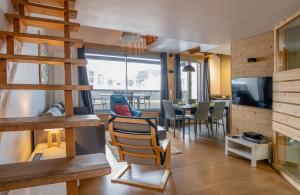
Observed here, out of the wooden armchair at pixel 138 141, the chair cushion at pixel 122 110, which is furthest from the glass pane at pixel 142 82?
the wooden armchair at pixel 138 141

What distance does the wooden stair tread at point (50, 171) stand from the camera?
976 millimetres

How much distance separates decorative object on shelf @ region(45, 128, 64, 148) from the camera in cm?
311

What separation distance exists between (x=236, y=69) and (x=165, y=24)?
2.20 meters

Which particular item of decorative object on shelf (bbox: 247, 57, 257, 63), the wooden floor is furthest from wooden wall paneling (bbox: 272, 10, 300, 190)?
decorative object on shelf (bbox: 247, 57, 257, 63)

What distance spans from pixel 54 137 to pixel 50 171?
241 cm

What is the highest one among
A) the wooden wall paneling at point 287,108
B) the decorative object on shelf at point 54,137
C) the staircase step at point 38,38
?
the staircase step at point 38,38

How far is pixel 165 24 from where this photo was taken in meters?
3.45

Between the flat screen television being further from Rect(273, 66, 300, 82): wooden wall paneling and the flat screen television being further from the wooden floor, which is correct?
the wooden floor

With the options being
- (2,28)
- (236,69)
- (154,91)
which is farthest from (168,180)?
(154,91)

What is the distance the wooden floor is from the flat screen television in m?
1.15

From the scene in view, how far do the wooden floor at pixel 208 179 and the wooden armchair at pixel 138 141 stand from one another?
0.17 metres

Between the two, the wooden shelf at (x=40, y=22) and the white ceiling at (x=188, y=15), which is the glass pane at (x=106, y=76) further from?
the wooden shelf at (x=40, y=22)

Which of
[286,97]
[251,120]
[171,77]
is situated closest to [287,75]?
[286,97]

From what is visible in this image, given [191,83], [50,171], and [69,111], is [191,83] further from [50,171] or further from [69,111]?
[50,171]
